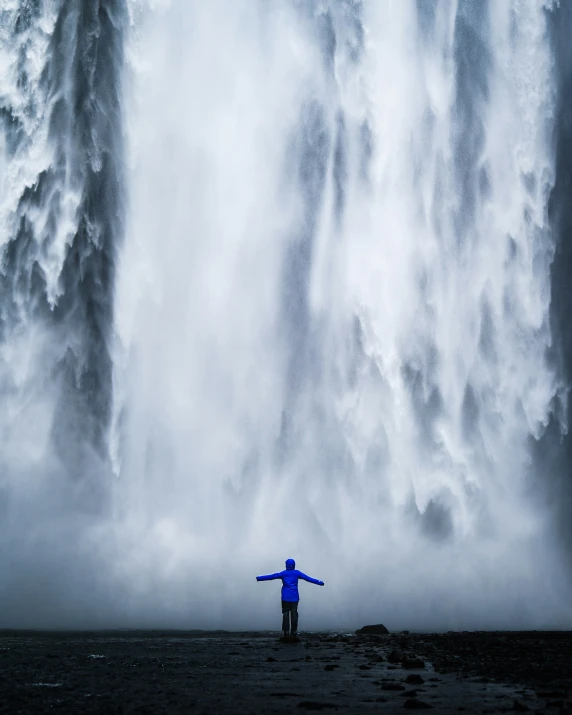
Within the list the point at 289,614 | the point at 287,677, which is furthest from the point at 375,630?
the point at 287,677

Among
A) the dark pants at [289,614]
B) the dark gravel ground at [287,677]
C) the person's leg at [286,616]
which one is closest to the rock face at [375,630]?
the dark pants at [289,614]

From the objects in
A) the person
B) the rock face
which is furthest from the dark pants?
the rock face

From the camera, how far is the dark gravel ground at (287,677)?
8938 mm

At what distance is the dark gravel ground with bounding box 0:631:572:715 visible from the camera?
29.3 feet

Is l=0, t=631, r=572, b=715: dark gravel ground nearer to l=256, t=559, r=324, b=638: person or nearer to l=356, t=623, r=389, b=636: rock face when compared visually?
l=256, t=559, r=324, b=638: person

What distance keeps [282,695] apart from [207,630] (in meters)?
19.7

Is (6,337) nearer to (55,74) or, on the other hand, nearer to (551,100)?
(55,74)

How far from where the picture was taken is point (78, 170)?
41.1 metres

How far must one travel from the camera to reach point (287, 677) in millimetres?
12031

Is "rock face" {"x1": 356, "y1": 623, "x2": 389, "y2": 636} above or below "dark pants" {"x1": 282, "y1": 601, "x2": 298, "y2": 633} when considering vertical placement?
below

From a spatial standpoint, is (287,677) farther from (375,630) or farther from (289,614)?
(375,630)

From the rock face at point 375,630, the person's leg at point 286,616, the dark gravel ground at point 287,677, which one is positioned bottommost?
the dark gravel ground at point 287,677

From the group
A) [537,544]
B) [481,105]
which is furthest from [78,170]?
[537,544]

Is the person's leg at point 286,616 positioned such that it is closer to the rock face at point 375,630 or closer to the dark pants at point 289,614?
the dark pants at point 289,614
